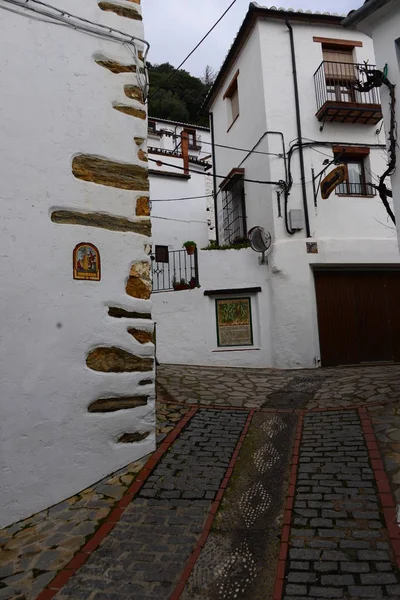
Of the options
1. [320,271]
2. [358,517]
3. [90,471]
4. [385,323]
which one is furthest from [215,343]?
[358,517]

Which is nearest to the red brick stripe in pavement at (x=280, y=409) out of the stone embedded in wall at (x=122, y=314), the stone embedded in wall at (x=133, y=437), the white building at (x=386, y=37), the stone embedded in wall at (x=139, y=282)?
the stone embedded in wall at (x=133, y=437)

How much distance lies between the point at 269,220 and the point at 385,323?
3285mm

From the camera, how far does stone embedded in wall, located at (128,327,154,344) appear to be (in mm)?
3959

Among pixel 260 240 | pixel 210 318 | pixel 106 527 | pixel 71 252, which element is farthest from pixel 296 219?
pixel 106 527

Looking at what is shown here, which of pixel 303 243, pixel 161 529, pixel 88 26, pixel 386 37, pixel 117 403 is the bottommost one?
pixel 161 529

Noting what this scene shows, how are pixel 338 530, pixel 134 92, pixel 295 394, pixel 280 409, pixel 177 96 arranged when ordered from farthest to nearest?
pixel 177 96 → pixel 295 394 → pixel 280 409 → pixel 134 92 → pixel 338 530

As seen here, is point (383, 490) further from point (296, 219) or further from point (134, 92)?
point (296, 219)

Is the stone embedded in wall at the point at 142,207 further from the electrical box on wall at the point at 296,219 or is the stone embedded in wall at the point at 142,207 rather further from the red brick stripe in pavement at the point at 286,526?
the electrical box on wall at the point at 296,219

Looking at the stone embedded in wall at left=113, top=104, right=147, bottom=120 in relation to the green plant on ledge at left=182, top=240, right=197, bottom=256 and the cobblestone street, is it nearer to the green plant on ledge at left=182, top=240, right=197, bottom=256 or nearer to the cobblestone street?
the cobblestone street

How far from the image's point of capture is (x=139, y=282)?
4.06 meters

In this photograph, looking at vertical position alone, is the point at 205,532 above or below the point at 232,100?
below

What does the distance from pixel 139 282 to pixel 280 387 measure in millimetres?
3386

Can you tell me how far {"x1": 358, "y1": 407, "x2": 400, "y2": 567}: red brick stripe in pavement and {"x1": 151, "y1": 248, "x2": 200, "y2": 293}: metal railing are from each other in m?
5.39

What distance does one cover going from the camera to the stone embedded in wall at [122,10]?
4.18 meters
